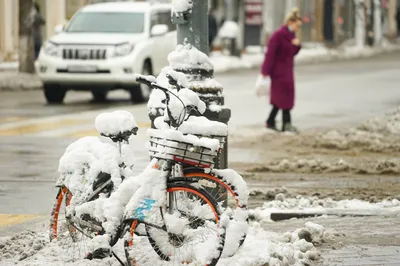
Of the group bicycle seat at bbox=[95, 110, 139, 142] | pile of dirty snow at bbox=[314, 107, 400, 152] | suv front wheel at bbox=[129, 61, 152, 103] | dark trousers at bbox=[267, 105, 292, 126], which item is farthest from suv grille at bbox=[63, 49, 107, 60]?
bicycle seat at bbox=[95, 110, 139, 142]

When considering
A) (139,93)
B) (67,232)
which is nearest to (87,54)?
(139,93)

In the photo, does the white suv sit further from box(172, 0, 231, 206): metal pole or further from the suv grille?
box(172, 0, 231, 206): metal pole

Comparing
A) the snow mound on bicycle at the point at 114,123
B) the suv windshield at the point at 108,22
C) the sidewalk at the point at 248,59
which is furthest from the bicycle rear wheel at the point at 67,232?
the sidewalk at the point at 248,59

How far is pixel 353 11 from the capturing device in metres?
59.1

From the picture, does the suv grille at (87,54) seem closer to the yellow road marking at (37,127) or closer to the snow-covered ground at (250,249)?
the yellow road marking at (37,127)

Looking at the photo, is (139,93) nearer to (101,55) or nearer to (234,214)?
(101,55)

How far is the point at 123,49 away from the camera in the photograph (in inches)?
880

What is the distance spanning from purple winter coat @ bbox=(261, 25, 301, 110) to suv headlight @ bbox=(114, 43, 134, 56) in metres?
5.94

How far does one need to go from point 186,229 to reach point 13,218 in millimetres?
2965

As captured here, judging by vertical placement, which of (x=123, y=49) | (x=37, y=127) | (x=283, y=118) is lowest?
(x=37, y=127)

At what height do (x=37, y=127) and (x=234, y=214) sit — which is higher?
(x=234, y=214)

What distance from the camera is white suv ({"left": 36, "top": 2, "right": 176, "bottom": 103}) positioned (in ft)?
72.8

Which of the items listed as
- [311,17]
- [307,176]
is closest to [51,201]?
[307,176]

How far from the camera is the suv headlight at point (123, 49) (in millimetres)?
22297
